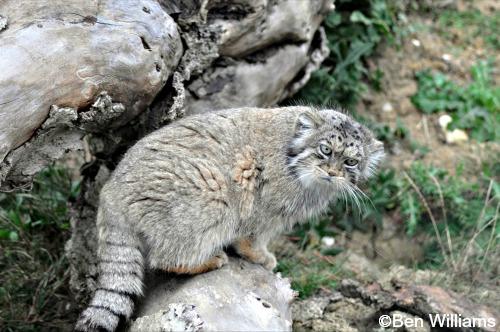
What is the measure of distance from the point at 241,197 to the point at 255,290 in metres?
0.64

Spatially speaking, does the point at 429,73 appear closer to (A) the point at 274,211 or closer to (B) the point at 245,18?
(B) the point at 245,18

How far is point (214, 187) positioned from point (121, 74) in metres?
0.94

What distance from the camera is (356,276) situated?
5332 mm

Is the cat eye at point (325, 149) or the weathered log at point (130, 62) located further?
the cat eye at point (325, 149)

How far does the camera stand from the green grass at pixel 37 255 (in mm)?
4734

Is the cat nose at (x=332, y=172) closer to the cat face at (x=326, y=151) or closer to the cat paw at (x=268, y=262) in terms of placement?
the cat face at (x=326, y=151)

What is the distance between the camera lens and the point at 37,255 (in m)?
5.10

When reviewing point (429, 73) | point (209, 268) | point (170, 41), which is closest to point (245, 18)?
point (170, 41)

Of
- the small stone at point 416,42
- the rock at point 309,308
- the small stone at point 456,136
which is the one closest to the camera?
the rock at point 309,308

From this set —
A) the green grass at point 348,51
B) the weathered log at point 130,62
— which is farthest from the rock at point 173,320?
the green grass at point 348,51

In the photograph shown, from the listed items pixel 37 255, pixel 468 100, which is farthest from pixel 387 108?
pixel 37 255

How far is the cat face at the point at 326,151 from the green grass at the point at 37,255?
79.2 inches

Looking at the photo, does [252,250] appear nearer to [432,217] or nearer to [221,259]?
[221,259]

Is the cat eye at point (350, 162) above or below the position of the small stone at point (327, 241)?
above
